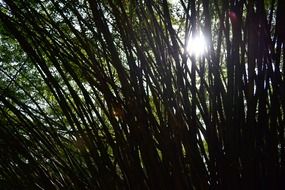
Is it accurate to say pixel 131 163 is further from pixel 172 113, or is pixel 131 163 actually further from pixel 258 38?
pixel 258 38

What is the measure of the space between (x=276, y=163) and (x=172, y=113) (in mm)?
212

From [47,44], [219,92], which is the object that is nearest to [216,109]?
[219,92]

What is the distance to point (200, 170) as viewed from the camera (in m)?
0.63

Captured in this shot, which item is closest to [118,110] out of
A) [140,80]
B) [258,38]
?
[140,80]

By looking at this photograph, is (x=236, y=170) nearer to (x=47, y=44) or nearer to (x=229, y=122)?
(x=229, y=122)

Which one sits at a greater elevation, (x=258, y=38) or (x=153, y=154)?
(x=258, y=38)

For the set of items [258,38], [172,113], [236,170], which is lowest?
[236,170]

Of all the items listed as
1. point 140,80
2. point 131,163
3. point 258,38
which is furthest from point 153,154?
point 258,38

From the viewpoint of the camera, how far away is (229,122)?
0.63 meters

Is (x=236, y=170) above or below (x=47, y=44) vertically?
below

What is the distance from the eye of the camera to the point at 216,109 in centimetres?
67

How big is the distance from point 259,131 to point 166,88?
0.21 meters

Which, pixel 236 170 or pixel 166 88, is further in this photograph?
pixel 166 88

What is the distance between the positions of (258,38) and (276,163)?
0.23m
